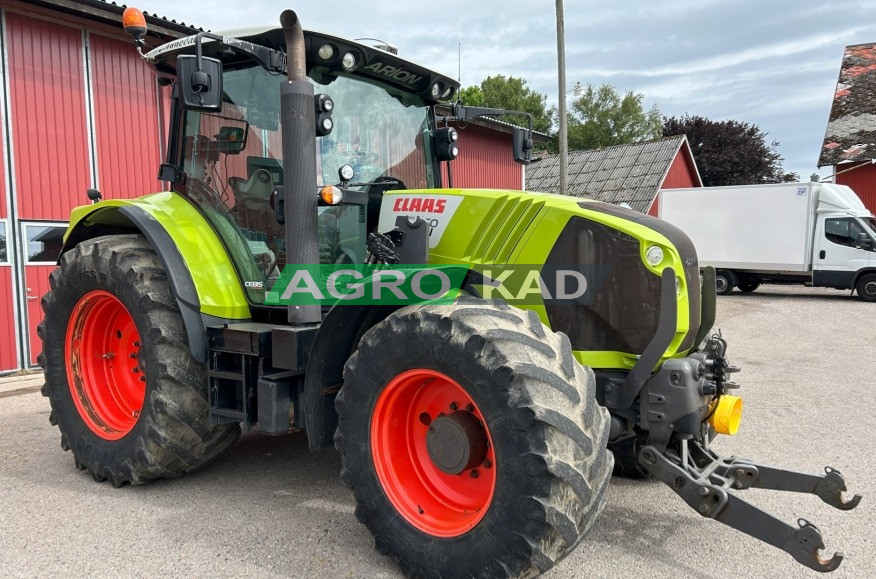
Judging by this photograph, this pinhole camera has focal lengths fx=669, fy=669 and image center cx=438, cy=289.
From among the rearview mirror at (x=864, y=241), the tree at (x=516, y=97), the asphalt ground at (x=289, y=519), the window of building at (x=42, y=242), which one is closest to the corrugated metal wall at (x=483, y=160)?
the window of building at (x=42, y=242)

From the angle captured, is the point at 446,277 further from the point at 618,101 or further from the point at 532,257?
the point at 618,101

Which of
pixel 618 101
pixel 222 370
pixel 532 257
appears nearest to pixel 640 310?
pixel 532 257

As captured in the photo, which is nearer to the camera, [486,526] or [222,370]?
[486,526]

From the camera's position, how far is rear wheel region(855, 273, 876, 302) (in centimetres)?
1562

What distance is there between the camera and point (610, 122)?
49.8 metres

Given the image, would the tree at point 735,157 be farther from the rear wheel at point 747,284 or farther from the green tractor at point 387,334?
the green tractor at point 387,334

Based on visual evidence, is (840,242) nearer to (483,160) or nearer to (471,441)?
(483,160)

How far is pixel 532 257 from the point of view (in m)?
3.42

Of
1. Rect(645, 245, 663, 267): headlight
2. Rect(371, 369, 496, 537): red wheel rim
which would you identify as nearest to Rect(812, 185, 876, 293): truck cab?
Rect(645, 245, 663, 267): headlight

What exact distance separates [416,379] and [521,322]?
0.56 metres

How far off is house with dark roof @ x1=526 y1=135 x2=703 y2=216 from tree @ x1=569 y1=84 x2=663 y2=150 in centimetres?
2269

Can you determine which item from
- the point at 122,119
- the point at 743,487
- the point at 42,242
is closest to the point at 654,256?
the point at 743,487

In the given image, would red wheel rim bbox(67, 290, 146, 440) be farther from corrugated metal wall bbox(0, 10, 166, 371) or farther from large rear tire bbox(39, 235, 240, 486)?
corrugated metal wall bbox(0, 10, 166, 371)

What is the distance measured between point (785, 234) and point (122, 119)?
14.9 meters
